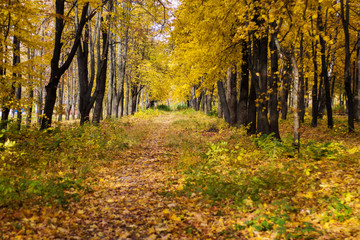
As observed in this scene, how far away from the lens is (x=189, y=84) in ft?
53.8

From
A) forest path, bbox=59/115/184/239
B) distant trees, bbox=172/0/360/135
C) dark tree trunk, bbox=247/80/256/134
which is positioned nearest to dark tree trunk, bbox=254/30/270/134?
distant trees, bbox=172/0/360/135

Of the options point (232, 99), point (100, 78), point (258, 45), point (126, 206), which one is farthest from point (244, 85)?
point (126, 206)

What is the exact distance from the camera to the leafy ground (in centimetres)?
419

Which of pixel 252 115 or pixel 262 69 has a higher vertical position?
pixel 262 69

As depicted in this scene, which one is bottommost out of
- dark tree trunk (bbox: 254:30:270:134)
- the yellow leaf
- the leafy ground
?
the yellow leaf

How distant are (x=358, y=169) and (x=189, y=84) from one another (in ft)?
38.0

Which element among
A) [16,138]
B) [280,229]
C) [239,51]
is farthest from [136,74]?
[280,229]

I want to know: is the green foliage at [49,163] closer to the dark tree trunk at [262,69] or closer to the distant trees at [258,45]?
the distant trees at [258,45]

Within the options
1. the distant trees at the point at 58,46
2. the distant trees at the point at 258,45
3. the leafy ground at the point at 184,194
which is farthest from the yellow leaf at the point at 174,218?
the distant trees at the point at 58,46

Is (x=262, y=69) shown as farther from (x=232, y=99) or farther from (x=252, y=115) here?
(x=232, y=99)

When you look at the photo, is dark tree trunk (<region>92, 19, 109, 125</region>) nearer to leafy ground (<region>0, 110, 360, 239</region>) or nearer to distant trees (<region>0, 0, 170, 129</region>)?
distant trees (<region>0, 0, 170, 129</region>)

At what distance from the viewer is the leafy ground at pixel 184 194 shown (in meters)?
Answer: 4.19

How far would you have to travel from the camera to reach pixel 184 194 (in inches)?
235

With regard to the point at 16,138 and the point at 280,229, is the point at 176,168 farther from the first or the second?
the point at 16,138
